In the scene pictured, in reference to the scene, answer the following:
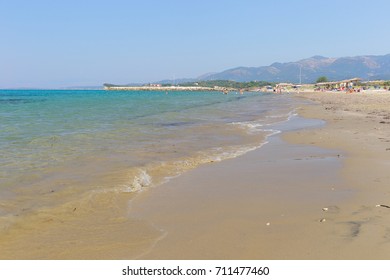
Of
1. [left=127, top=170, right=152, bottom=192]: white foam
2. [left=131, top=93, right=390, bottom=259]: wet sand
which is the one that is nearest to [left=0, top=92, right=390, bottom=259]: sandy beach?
[left=131, top=93, right=390, bottom=259]: wet sand

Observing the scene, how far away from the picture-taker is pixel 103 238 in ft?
16.0

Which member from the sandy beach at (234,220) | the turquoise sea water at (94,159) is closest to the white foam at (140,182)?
the turquoise sea water at (94,159)

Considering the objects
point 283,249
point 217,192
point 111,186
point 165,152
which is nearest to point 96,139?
point 165,152

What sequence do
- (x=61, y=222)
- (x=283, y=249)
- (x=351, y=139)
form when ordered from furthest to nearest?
(x=351, y=139), (x=61, y=222), (x=283, y=249)

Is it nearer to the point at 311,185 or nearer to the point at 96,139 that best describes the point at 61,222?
the point at 311,185

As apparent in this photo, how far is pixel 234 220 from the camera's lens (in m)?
5.41

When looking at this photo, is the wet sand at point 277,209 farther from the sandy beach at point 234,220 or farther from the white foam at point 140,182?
the white foam at point 140,182

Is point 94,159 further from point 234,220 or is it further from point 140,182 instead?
point 234,220

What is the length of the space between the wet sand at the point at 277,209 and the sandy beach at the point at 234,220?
14 mm

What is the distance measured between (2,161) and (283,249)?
8256mm

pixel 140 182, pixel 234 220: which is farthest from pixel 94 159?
pixel 234 220

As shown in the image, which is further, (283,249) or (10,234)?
(10,234)

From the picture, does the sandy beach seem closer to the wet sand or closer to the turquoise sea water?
the wet sand

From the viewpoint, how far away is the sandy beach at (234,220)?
4336 millimetres
